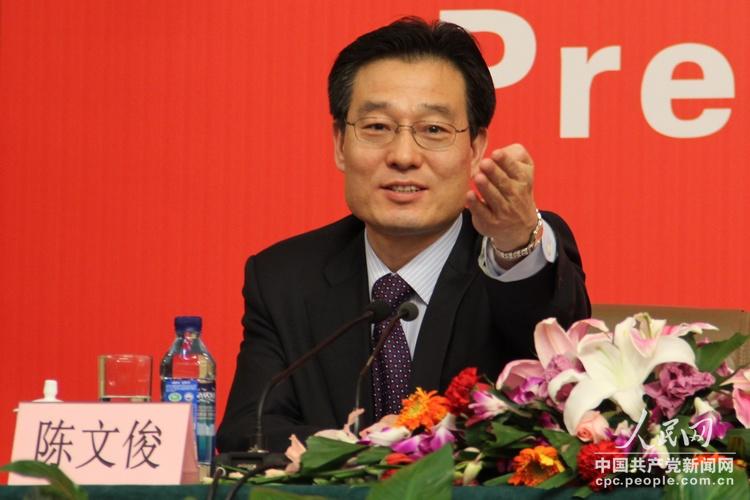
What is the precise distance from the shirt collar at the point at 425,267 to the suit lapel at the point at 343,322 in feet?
0.07

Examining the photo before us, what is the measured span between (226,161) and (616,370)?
1.93 metres

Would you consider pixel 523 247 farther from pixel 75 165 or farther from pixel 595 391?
pixel 75 165

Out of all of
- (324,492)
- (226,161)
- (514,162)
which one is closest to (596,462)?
(324,492)

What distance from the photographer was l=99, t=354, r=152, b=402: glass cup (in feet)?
6.63

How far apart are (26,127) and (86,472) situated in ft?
6.41

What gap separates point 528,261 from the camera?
1890 mm

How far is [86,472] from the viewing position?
1.40 m

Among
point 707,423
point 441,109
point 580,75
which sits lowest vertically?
point 707,423

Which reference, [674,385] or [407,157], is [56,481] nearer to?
[674,385]

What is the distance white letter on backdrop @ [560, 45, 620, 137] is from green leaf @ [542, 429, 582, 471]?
1.75 metres

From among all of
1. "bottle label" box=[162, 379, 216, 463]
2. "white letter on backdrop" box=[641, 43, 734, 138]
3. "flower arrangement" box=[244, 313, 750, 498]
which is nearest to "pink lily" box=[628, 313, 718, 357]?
"flower arrangement" box=[244, 313, 750, 498]

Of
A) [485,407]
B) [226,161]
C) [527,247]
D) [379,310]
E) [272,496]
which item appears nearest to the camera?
[272,496]

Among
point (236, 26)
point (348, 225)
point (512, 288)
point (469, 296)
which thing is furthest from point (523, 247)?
point (236, 26)

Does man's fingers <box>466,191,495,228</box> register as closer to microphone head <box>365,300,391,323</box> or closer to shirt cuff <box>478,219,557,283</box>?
shirt cuff <box>478,219,557,283</box>
